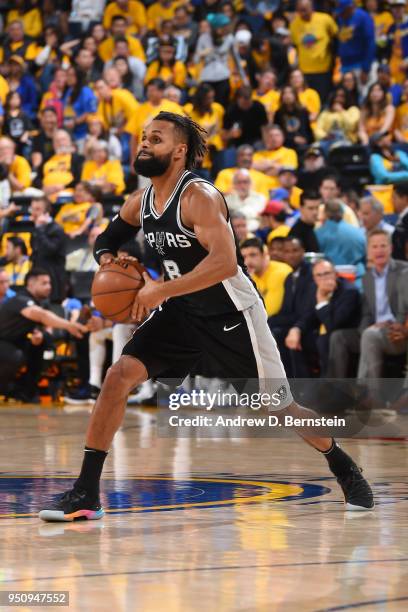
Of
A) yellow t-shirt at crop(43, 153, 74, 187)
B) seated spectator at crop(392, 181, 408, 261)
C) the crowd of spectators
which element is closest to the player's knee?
the crowd of spectators

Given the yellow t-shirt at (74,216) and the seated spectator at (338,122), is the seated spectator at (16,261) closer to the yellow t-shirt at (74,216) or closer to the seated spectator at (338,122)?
the yellow t-shirt at (74,216)

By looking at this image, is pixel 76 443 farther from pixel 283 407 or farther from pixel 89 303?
pixel 89 303

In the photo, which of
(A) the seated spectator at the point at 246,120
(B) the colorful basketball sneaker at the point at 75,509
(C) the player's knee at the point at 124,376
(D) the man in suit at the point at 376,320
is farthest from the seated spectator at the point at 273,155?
(B) the colorful basketball sneaker at the point at 75,509

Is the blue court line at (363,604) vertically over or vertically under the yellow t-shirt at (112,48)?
under

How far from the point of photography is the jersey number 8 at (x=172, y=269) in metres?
5.83

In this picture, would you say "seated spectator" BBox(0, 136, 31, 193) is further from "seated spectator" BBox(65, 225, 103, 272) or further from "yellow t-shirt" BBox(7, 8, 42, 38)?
"yellow t-shirt" BBox(7, 8, 42, 38)

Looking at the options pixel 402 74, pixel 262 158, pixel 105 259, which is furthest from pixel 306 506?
pixel 402 74

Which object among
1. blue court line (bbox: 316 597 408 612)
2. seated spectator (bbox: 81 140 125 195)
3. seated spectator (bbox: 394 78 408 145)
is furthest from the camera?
seated spectator (bbox: 81 140 125 195)

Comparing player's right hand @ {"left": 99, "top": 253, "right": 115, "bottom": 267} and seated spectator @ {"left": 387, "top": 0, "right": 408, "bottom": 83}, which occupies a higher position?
seated spectator @ {"left": 387, "top": 0, "right": 408, "bottom": 83}

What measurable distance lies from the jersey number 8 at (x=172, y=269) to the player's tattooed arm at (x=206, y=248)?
18 centimetres

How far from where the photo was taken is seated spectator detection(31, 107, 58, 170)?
54.7 ft

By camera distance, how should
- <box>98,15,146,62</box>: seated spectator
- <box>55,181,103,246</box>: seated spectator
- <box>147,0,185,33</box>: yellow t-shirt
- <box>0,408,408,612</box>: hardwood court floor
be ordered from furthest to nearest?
<box>147,0,185,33</box>: yellow t-shirt < <box>98,15,146,62</box>: seated spectator < <box>55,181,103,246</box>: seated spectator < <box>0,408,408,612</box>: hardwood court floor

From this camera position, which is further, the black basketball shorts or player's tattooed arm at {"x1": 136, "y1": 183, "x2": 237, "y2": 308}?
the black basketball shorts

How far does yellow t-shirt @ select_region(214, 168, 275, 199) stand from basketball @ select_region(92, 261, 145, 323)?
853cm
